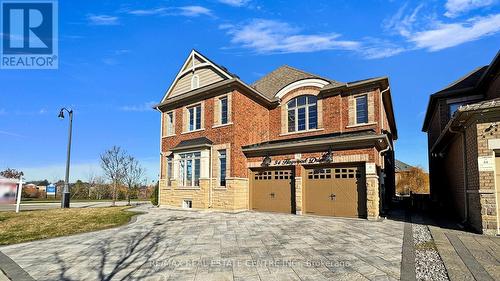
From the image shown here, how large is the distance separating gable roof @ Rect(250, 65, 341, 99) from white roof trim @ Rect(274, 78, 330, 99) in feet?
1.49

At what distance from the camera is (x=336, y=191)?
13.1m

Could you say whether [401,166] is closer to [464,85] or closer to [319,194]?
[464,85]

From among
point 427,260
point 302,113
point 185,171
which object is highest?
point 302,113

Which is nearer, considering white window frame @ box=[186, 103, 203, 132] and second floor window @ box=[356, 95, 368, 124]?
second floor window @ box=[356, 95, 368, 124]

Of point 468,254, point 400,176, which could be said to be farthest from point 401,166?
point 468,254

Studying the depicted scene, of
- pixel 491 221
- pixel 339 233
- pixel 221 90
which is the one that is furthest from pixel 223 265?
pixel 221 90

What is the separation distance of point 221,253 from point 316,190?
788cm

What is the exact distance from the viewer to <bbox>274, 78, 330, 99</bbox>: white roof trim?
16.1m

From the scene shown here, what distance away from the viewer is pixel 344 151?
12820 millimetres

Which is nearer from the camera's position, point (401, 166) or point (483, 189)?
point (483, 189)

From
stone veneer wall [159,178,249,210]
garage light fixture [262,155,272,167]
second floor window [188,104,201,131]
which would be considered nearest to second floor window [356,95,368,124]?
garage light fixture [262,155,272,167]

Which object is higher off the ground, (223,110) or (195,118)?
(223,110)

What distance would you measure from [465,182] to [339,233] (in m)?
5.09

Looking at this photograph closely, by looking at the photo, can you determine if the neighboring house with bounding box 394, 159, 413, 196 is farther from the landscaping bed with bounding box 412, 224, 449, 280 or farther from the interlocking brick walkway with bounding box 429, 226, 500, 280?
the landscaping bed with bounding box 412, 224, 449, 280
